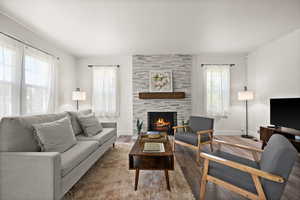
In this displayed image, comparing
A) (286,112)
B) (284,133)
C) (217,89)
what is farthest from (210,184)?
(217,89)

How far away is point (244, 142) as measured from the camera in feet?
13.0

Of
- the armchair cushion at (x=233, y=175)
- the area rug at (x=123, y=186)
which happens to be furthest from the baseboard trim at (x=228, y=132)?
the armchair cushion at (x=233, y=175)

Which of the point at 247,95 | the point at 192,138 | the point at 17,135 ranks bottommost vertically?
the point at 192,138

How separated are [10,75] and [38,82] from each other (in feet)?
2.30

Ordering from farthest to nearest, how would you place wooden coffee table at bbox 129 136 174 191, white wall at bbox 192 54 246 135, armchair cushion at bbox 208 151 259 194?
1. white wall at bbox 192 54 246 135
2. wooden coffee table at bbox 129 136 174 191
3. armchair cushion at bbox 208 151 259 194

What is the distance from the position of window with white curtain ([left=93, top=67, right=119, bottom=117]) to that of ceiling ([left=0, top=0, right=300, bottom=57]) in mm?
1004

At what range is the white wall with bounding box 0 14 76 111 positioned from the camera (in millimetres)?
2621

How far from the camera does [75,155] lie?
72.4 inches

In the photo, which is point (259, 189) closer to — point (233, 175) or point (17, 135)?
point (233, 175)

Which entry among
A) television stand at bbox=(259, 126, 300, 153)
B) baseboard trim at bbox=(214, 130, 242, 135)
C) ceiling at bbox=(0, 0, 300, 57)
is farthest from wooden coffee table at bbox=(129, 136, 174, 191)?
baseboard trim at bbox=(214, 130, 242, 135)

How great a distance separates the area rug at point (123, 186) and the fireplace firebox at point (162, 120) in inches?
86.6

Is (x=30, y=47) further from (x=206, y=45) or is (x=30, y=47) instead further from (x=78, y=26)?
(x=206, y=45)

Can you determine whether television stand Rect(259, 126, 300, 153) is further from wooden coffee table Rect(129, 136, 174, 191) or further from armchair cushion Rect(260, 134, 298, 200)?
wooden coffee table Rect(129, 136, 174, 191)

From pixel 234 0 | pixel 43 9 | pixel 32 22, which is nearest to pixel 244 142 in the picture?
pixel 234 0
